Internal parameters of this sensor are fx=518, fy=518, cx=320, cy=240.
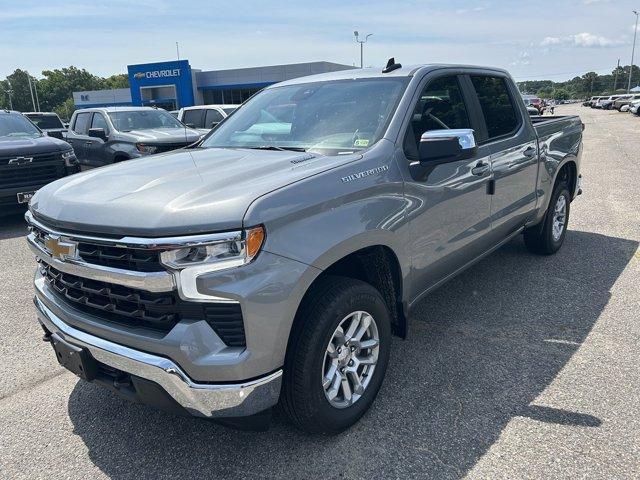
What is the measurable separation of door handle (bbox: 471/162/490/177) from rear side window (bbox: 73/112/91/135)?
32.7 ft

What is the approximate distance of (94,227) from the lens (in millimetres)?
2299

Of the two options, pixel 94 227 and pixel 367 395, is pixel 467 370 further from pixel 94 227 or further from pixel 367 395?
pixel 94 227

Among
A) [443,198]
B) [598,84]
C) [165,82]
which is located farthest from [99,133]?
[598,84]

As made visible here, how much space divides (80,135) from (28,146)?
3.57 meters

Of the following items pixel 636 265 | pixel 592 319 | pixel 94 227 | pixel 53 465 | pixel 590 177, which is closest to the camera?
pixel 94 227

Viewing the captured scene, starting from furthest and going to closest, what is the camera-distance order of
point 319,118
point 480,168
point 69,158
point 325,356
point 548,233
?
1. point 69,158
2. point 548,233
3. point 480,168
4. point 319,118
5. point 325,356

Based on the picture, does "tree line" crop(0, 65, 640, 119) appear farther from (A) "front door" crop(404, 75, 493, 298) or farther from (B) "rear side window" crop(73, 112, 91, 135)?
(A) "front door" crop(404, 75, 493, 298)

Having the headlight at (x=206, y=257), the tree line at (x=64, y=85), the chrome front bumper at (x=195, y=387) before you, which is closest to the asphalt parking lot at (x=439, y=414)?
the chrome front bumper at (x=195, y=387)

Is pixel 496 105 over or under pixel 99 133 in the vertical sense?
over

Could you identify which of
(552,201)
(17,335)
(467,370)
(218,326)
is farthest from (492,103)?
(17,335)

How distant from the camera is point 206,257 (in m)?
2.15

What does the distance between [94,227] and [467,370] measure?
242 centimetres

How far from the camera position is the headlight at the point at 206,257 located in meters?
2.12

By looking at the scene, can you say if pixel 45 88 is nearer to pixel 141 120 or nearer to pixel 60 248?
pixel 141 120
